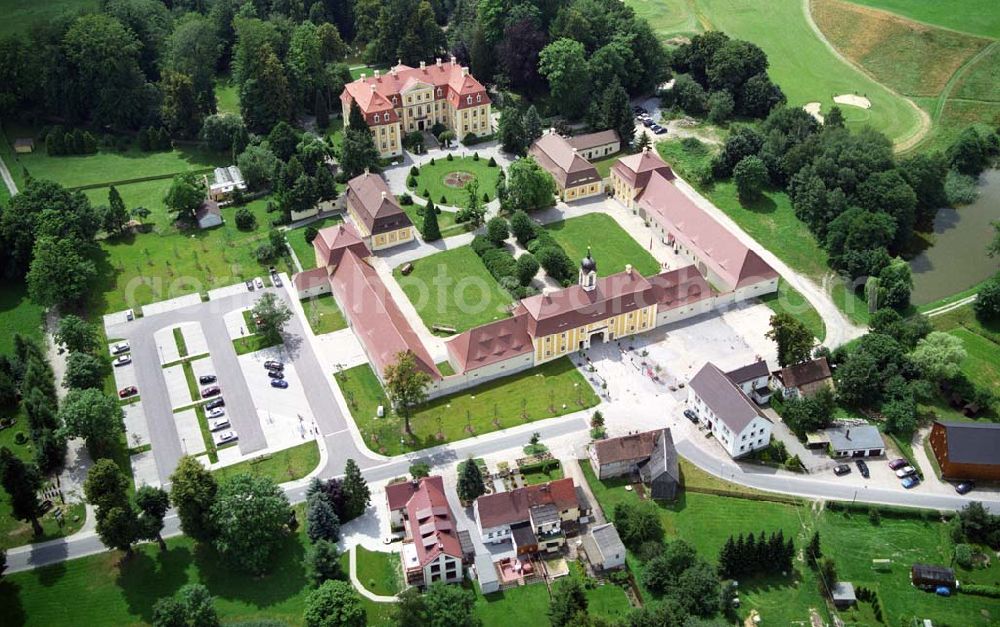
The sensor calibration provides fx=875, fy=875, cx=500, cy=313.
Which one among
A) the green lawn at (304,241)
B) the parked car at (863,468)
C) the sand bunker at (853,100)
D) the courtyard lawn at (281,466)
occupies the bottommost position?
the green lawn at (304,241)

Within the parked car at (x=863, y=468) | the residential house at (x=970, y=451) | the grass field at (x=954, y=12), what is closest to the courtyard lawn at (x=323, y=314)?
the parked car at (x=863, y=468)

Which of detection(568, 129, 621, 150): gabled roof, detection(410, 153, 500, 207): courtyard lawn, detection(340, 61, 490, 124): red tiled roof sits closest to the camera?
detection(410, 153, 500, 207): courtyard lawn

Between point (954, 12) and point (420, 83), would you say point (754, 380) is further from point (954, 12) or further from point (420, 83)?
point (954, 12)

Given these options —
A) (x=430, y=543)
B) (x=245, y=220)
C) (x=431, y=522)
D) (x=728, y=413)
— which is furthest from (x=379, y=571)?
(x=245, y=220)

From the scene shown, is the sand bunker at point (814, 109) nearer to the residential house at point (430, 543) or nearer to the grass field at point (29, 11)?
the residential house at point (430, 543)

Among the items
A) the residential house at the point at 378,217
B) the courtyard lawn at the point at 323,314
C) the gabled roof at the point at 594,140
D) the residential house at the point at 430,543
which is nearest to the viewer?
the residential house at the point at 430,543

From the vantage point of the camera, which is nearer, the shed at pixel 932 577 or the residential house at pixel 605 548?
the shed at pixel 932 577

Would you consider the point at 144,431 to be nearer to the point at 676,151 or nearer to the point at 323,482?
the point at 323,482

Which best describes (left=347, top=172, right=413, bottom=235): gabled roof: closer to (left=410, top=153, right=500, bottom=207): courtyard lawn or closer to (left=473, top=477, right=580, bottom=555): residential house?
(left=410, top=153, right=500, bottom=207): courtyard lawn

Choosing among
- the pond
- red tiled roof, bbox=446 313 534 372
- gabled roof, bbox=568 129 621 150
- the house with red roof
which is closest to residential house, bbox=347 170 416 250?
red tiled roof, bbox=446 313 534 372
